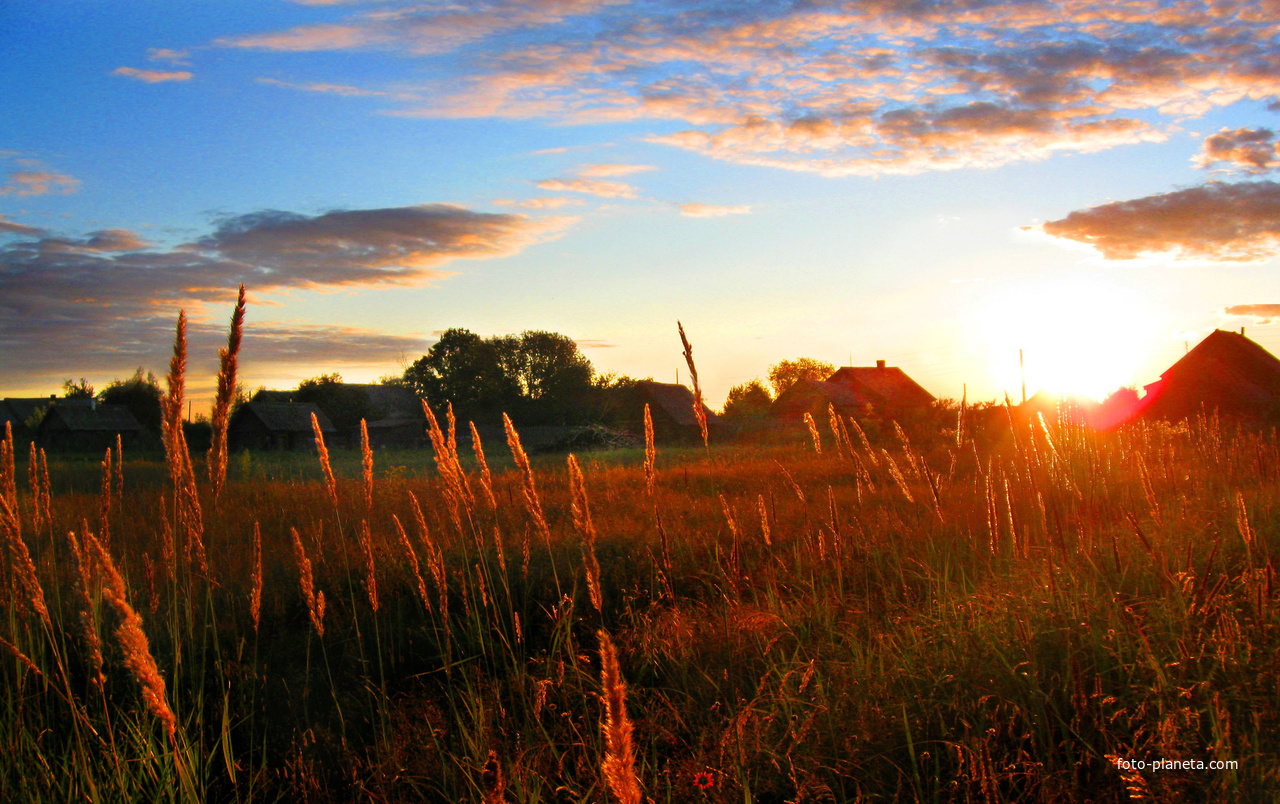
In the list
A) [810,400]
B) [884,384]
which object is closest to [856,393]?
[884,384]

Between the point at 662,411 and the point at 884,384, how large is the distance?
15.8m

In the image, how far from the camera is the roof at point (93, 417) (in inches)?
1647

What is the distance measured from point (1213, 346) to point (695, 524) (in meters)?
29.6

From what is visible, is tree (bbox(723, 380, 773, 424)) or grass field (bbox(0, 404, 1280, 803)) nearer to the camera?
grass field (bbox(0, 404, 1280, 803))

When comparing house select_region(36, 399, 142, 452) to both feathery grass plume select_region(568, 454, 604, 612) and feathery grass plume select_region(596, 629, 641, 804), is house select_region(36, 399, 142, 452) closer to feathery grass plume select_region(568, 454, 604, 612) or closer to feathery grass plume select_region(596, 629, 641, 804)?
feathery grass plume select_region(568, 454, 604, 612)

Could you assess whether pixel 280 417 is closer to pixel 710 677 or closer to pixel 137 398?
pixel 137 398

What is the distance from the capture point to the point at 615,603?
489 cm

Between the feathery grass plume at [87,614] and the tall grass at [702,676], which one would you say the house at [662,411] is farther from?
the feathery grass plume at [87,614]

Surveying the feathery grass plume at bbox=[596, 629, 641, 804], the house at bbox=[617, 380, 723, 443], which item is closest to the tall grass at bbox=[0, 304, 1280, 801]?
the feathery grass plume at bbox=[596, 629, 641, 804]

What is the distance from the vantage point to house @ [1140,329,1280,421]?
23.9 metres

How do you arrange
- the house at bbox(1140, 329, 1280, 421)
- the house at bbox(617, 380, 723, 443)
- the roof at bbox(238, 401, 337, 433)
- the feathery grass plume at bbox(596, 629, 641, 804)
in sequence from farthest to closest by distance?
the house at bbox(617, 380, 723, 443)
the roof at bbox(238, 401, 337, 433)
the house at bbox(1140, 329, 1280, 421)
the feathery grass plume at bbox(596, 629, 641, 804)

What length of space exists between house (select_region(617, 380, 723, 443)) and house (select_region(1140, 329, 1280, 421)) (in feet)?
69.5

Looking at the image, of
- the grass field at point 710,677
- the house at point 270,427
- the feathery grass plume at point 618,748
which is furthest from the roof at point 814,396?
the feathery grass plume at point 618,748

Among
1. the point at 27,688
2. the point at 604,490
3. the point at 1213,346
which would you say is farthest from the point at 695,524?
the point at 1213,346
